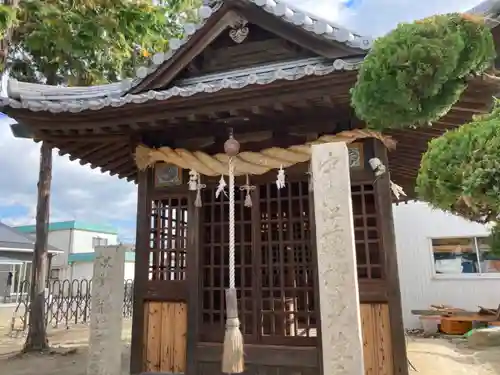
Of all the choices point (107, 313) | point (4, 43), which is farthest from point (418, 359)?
point (4, 43)

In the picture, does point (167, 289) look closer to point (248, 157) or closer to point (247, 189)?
point (247, 189)

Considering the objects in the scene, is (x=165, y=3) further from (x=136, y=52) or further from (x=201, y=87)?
(x=201, y=87)

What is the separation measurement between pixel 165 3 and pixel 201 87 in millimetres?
6948

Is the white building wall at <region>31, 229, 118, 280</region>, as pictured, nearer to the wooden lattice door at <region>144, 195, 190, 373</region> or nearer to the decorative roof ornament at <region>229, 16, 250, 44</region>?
the wooden lattice door at <region>144, 195, 190, 373</region>

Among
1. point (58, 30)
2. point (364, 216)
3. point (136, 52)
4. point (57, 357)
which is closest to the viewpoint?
point (364, 216)

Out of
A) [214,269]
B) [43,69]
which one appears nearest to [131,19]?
[43,69]

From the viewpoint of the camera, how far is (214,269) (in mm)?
5387

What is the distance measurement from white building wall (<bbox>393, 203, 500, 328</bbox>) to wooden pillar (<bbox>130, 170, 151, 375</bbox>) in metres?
8.79

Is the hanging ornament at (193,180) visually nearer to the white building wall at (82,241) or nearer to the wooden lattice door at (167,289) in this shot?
the wooden lattice door at (167,289)

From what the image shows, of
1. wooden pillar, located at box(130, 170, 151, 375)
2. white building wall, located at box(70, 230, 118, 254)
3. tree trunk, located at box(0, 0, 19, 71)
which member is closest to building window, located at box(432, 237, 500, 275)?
wooden pillar, located at box(130, 170, 151, 375)

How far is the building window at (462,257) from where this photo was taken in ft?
36.6

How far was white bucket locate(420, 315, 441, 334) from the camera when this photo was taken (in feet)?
35.4

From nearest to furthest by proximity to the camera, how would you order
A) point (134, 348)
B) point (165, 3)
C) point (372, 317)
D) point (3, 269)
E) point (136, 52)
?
point (372, 317) < point (134, 348) < point (165, 3) < point (136, 52) < point (3, 269)

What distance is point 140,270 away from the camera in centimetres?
533
